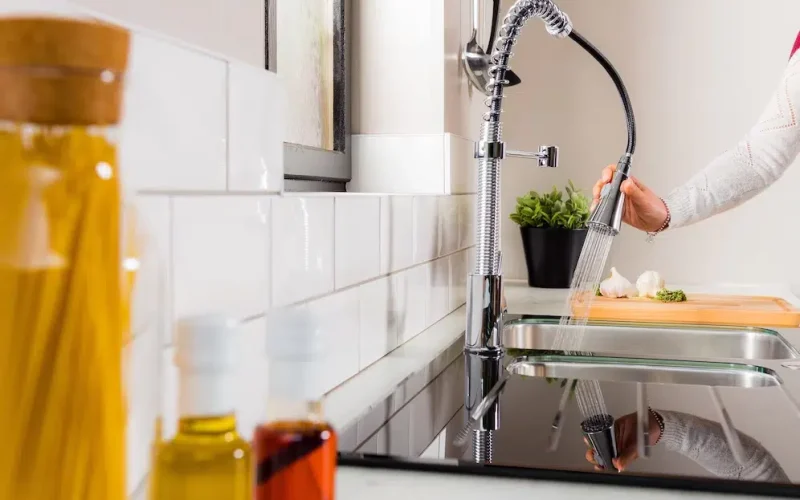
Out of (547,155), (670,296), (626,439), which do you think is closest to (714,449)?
(626,439)

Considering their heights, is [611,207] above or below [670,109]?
below

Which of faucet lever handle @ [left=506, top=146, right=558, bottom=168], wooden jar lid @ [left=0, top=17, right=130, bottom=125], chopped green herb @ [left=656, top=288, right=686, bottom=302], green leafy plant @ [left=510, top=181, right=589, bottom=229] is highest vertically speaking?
faucet lever handle @ [left=506, top=146, right=558, bottom=168]

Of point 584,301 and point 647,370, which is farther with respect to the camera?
point 584,301

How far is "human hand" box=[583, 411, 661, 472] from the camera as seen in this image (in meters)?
0.64

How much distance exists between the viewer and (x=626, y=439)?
0.71 meters

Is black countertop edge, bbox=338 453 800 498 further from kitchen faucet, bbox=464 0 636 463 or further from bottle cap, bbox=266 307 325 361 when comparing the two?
kitchen faucet, bbox=464 0 636 463

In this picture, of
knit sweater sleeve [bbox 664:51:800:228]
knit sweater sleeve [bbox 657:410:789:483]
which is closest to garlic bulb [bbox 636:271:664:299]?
knit sweater sleeve [bbox 664:51:800:228]

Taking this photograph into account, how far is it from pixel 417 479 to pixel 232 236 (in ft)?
0.73

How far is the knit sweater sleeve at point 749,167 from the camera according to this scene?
Answer: 1558 mm

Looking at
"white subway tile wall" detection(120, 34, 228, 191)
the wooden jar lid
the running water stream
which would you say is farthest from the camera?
the running water stream

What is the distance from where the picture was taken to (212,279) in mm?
596

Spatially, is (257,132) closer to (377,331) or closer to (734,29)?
(377,331)

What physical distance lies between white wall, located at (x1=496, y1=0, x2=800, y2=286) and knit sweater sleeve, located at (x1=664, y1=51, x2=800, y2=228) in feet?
1.67

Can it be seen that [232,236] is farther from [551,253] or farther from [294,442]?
[551,253]
